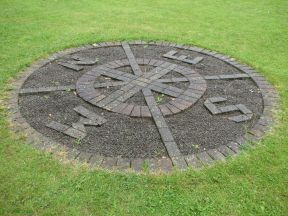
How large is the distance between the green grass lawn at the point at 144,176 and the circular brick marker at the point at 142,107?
23 cm

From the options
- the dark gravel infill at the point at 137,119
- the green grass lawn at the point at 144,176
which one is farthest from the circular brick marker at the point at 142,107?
the green grass lawn at the point at 144,176

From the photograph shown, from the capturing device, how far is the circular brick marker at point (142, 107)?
4238 millimetres

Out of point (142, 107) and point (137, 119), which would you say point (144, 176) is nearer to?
point (137, 119)

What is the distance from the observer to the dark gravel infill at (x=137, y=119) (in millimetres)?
4312

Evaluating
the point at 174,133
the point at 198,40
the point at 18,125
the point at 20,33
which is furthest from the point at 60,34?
the point at 174,133

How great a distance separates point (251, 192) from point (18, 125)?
10.3 ft

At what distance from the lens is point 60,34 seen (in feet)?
26.4

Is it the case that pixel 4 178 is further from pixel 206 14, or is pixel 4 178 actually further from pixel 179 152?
pixel 206 14

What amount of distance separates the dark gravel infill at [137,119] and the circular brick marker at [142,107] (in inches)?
0.5

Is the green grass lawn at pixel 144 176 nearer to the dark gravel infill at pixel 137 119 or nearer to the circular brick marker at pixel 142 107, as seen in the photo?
the circular brick marker at pixel 142 107

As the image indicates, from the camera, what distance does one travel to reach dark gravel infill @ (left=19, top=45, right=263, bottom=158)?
4312 millimetres

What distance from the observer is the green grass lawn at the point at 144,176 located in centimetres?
342

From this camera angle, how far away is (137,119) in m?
4.87

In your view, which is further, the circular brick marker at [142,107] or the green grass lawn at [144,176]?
the circular brick marker at [142,107]
